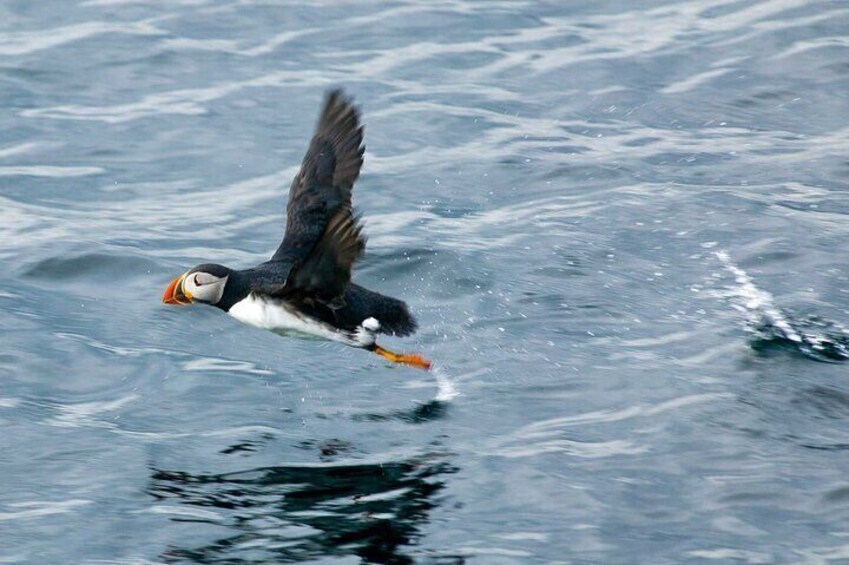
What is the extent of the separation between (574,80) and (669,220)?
8.40 feet

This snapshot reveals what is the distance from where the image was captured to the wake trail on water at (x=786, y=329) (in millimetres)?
7652

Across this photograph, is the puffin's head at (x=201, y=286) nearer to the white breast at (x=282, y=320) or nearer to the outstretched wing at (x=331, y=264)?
the white breast at (x=282, y=320)

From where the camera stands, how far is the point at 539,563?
586cm

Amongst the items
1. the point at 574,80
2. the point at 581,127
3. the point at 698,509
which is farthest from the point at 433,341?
the point at 574,80

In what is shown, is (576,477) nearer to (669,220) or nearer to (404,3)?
(669,220)

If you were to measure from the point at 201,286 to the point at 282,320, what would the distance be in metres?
0.51

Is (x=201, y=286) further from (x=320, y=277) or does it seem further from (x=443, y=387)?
(x=443, y=387)

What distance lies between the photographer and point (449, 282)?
908cm

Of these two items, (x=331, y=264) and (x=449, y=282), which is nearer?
(x=331, y=264)

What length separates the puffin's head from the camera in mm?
7574

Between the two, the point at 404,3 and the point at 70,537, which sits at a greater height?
the point at 404,3

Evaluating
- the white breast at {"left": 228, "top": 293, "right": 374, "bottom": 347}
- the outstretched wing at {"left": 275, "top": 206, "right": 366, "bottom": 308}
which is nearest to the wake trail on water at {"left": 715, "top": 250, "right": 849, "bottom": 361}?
the white breast at {"left": 228, "top": 293, "right": 374, "bottom": 347}

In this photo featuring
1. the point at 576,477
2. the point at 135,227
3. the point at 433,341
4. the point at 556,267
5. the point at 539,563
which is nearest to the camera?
the point at 539,563

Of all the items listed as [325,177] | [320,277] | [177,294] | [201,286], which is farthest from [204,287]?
[325,177]
